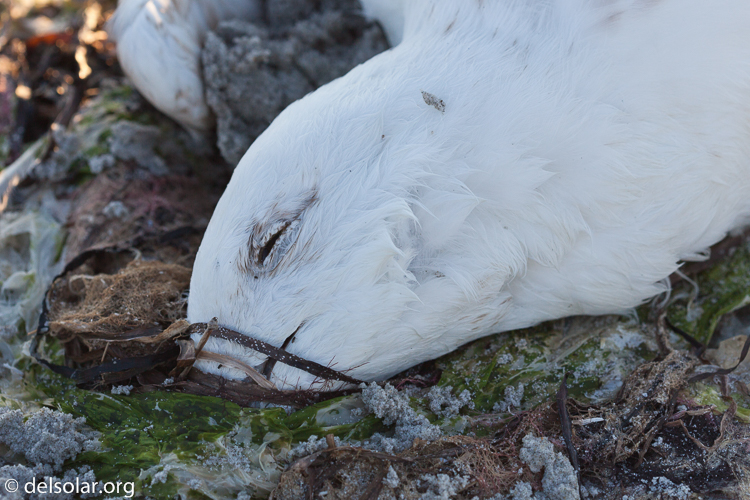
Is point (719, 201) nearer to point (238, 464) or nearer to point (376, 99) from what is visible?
point (376, 99)

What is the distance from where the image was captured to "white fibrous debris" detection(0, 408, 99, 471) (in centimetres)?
169

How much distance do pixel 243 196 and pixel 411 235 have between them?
0.54m

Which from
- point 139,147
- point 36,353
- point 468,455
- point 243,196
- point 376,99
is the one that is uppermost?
point 376,99

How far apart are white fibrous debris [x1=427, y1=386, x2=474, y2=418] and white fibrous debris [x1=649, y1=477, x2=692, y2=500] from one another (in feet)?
1.92

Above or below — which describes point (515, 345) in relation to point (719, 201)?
below

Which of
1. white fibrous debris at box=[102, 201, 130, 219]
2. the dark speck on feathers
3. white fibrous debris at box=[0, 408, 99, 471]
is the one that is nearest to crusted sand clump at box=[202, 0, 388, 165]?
white fibrous debris at box=[102, 201, 130, 219]

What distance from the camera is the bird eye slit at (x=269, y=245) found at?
1702 millimetres

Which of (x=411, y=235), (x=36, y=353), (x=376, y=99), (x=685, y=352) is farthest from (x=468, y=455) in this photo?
(x=36, y=353)

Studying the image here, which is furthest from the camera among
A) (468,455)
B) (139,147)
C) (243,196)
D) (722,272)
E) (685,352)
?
(139,147)

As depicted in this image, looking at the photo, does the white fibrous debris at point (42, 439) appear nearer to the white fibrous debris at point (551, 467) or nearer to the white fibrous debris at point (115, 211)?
the white fibrous debris at point (115, 211)

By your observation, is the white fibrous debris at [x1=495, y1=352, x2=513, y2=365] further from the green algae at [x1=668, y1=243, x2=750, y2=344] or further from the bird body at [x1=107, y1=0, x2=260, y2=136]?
the bird body at [x1=107, y1=0, x2=260, y2=136]

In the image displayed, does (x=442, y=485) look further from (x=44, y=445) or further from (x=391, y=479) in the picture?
(x=44, y=445)

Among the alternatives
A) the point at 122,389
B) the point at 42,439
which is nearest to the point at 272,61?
→ the point at 122,389

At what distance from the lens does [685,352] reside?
2.06m
